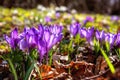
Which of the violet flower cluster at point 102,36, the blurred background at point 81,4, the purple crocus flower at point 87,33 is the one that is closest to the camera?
the violet flower cluster at point 102,36

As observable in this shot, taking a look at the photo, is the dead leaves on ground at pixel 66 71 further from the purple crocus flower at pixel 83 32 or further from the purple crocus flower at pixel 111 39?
the purple crocus flower at pixel 83 32

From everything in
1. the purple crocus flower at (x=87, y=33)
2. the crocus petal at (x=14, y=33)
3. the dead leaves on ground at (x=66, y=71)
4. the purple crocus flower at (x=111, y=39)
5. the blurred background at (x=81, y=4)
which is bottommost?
the blurred background at (x=81, y=4)

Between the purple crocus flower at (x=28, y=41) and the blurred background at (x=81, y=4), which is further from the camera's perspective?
the blurred background at (x=81, y=4)

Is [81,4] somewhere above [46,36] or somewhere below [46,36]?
below

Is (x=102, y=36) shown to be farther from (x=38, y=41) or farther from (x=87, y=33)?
(x=38, y=41)

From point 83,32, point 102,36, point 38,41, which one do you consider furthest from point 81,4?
point 38,41

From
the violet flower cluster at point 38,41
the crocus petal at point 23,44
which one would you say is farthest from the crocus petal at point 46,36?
the crocus petal at point 23,44

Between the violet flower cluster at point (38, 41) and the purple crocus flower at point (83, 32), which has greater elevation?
the violet flower cluster at point (38, 41)

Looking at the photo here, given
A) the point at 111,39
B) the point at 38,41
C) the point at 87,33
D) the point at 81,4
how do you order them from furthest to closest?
1. the point at 81,4
2. the point at 87,33
3. the point at 111,39
4. the point at 38,41
